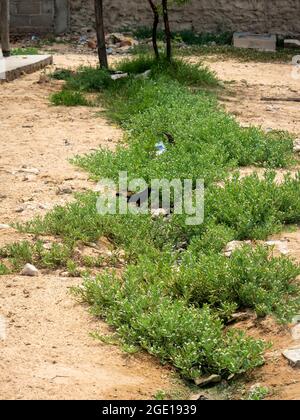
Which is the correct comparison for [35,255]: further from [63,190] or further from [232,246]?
[63,190]

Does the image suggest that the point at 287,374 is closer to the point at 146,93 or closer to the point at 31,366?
the point at 31,366

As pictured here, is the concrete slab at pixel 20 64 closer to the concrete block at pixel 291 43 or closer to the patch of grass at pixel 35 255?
the concrete block at pixel 291 43

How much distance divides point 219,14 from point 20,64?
5.60 metres

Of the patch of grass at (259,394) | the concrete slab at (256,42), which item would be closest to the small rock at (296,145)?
the patch of grass at (259,394)

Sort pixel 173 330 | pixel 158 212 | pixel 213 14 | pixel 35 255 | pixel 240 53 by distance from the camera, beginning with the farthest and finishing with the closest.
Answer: pixel 213 14, pixel 240 53, pixel 158 212, pixel 35 255, pixel 173 330

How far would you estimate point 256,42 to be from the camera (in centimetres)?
1398

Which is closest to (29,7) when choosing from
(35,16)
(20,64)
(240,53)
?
(35,16)

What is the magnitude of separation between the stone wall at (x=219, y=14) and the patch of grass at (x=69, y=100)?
666 cm

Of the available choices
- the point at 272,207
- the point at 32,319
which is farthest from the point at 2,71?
the point at 32,319

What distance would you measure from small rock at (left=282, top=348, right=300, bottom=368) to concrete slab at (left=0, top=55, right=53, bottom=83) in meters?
6.81

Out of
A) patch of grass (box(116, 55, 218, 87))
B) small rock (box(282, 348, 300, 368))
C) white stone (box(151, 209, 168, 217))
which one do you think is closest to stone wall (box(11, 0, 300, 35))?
patch of grass (box(116, 55, 218, 87))

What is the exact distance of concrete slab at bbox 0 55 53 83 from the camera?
977 cm
